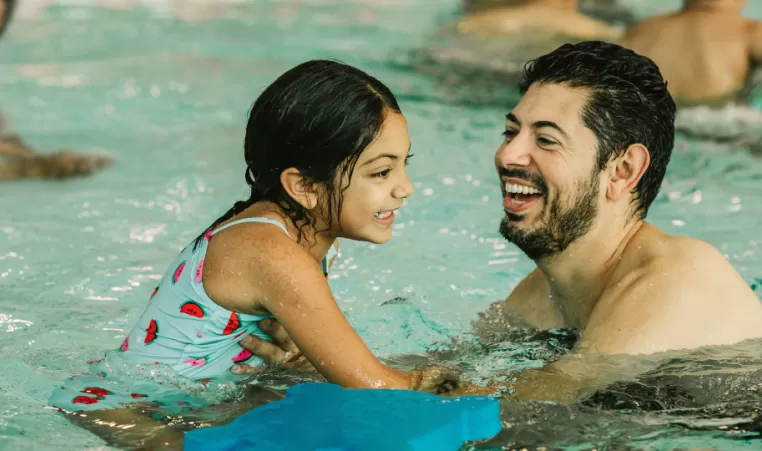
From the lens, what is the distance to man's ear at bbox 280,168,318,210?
337 centimetres

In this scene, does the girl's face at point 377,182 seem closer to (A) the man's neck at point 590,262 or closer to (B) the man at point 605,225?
(B) the man at point 605,225

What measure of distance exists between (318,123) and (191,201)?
11.1ft

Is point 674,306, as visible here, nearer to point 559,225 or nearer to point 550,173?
point 559,225

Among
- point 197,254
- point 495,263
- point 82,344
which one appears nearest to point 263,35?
point 495,263

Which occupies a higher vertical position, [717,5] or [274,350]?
[717,5]

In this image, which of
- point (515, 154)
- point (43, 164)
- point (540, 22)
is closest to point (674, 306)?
point (515, 154)

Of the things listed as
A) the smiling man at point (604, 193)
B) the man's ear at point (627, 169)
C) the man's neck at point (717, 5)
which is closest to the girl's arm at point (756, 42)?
the man's neck at point (717, 5)

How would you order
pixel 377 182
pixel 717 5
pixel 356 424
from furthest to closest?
pixel 717 5
pixel 377 182
pixel 356 424

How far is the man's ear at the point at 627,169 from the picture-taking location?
359 centimetres

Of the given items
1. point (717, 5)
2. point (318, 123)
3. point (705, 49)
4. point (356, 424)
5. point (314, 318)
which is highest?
point (717, 5)

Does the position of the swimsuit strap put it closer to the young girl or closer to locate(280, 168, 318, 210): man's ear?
the young girl

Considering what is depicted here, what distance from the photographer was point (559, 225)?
3.60 meters

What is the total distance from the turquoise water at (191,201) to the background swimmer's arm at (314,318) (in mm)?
578

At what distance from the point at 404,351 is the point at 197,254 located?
3.98 ft
